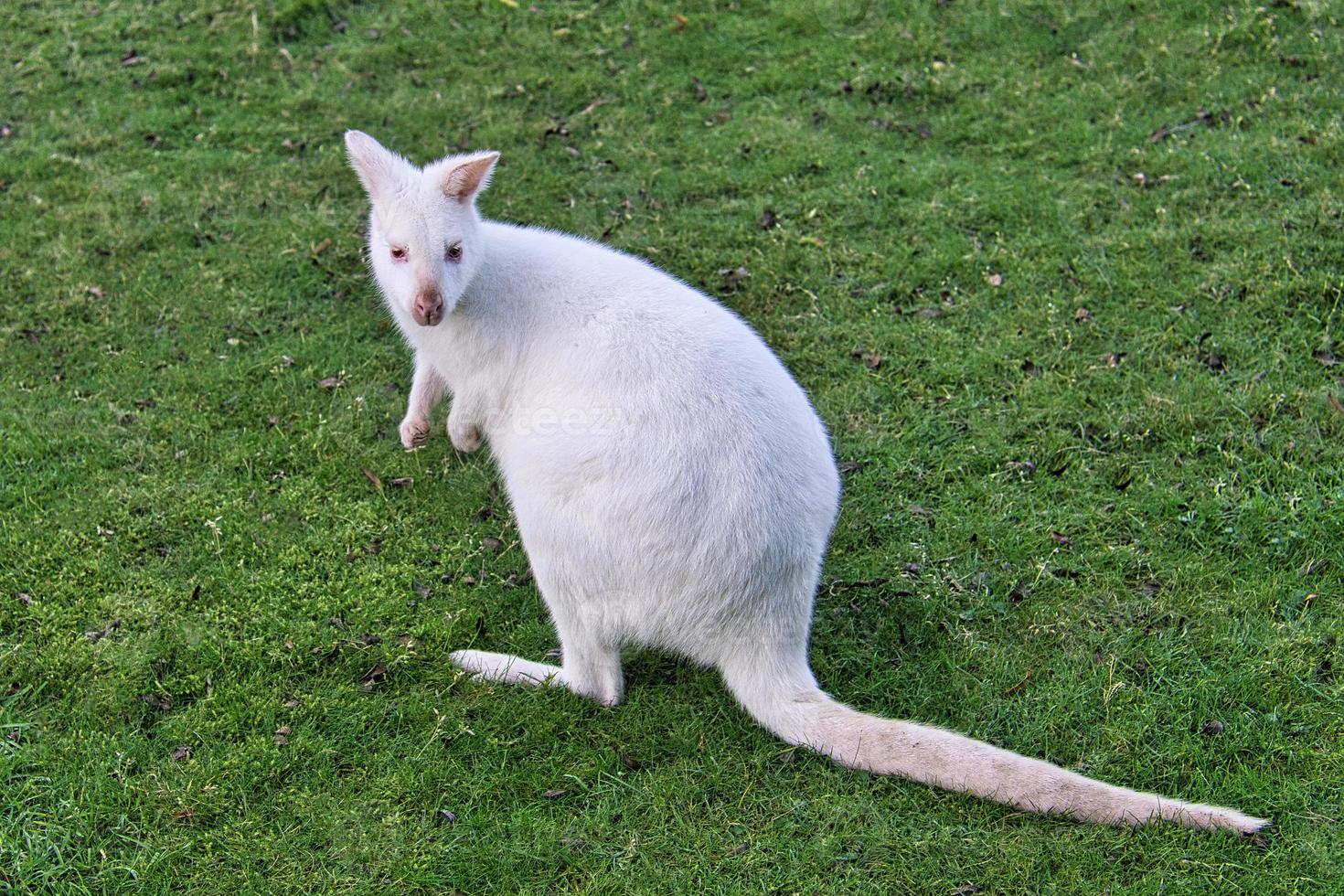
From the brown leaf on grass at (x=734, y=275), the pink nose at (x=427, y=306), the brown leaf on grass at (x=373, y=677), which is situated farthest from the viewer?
the brown leaf on grass at (x=734, y=275)

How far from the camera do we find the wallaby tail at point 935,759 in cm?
358

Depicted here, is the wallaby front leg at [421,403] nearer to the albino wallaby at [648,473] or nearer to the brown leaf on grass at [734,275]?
the albino wallaby at [648,473]

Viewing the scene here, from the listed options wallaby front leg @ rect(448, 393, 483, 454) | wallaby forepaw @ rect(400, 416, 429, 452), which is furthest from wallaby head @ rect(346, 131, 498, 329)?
wallaby forepaw @ rect(400, 416, 429, 452)

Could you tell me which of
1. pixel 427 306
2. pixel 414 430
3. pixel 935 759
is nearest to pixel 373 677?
pixel 414 430

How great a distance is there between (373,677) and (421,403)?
106 cm

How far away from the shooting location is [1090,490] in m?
5.02

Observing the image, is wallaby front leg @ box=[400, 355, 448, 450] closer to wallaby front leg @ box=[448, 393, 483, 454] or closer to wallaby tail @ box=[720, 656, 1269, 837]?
wallaby front leg @ box=[448, 393, 483, 454]

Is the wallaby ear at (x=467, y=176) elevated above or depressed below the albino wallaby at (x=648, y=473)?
above

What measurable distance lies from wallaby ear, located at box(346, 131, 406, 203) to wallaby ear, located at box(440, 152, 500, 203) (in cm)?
19

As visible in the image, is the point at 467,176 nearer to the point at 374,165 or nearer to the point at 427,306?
the point at 374,165

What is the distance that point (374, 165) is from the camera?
4059mm

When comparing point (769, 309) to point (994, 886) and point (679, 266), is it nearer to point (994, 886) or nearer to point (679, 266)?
point (679, 266)

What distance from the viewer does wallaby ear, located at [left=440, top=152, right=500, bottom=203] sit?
4.00 meters

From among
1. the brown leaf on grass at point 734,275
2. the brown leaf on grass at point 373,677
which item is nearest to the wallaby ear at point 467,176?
the brown leaf on grass at point 373,677
